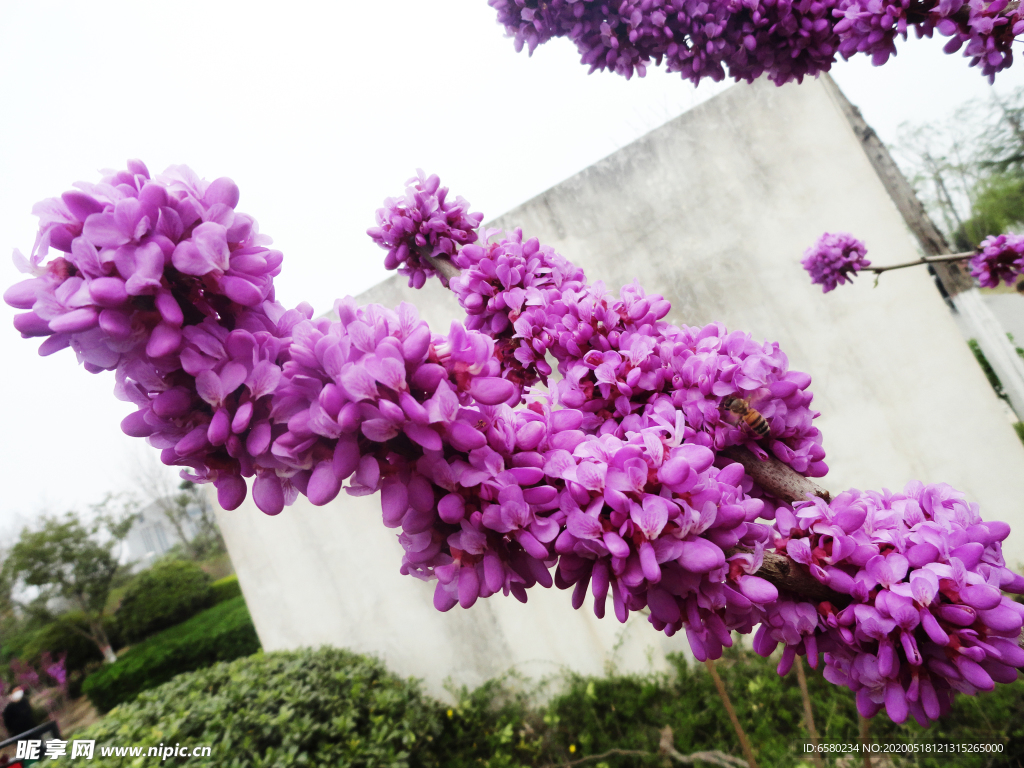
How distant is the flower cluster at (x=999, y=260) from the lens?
250cm

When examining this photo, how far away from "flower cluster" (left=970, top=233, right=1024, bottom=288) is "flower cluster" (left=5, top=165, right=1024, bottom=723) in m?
2.64

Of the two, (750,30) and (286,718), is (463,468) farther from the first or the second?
(286,718)

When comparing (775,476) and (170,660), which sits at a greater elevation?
(775,476)

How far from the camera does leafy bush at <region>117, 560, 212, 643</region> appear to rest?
14133 millimetres

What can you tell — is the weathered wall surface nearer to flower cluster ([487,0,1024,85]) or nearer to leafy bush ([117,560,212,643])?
flower cluster ([487,0,1024,85])

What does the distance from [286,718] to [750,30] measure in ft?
15.0

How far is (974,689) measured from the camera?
708 mm

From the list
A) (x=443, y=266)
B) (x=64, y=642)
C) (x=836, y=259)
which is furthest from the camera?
(x=64, y=642)

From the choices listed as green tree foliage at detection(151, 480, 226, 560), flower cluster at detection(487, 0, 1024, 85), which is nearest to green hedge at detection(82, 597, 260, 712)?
green tree foliage at detection(151, 480, 226, 560)

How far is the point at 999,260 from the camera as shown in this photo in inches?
102

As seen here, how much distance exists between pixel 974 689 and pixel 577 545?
2.14ft

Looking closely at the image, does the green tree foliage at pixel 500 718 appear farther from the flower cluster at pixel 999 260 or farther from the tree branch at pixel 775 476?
the tree branch at pixel 775 476

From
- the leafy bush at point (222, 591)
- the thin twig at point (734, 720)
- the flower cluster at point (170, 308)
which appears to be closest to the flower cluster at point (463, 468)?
the flower cluster at point (170, 308)

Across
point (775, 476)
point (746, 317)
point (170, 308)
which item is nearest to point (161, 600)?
point (746, 317)
